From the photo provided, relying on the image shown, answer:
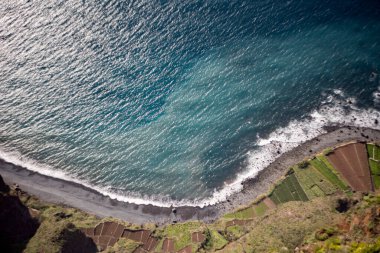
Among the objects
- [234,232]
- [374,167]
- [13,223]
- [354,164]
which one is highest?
[354,164]

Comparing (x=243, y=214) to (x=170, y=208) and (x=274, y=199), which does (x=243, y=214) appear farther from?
(x=170, y=208)

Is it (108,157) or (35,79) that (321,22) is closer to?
(108,157)

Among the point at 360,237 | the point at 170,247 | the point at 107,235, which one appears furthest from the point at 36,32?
the point at 360,237

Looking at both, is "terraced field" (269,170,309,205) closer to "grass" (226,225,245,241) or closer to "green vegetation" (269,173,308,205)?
"green vegetation" (269,173,308,205)

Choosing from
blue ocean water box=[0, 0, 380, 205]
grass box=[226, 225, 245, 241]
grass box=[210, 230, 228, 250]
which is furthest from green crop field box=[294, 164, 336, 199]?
grass box=[210, 230, 228, 250]

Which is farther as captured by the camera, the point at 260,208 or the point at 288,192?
the point at 288,192

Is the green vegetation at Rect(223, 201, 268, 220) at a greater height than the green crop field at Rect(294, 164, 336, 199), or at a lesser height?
lesser

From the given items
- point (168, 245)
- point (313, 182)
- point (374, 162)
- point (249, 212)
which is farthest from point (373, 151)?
point (168, 245)
